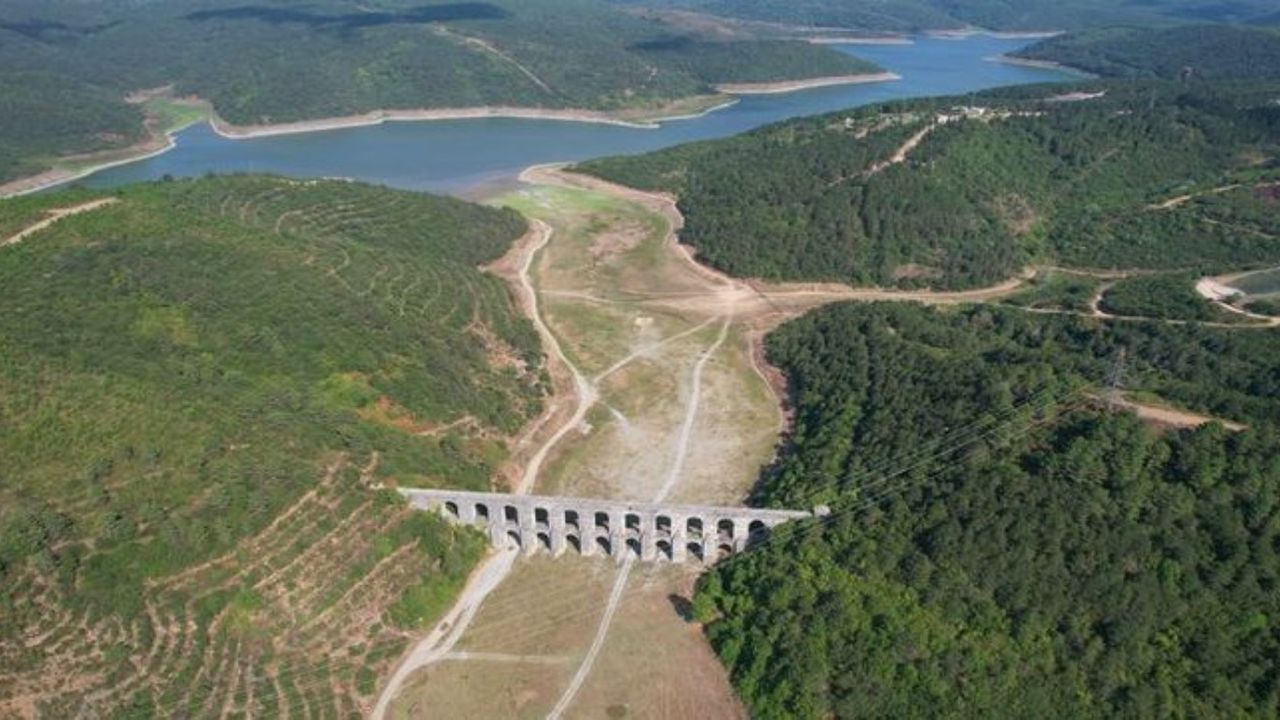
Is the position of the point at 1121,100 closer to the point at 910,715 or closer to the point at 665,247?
the point at 665,247

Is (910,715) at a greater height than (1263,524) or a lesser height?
lesser

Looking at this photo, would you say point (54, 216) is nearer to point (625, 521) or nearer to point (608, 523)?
point (608, 523)

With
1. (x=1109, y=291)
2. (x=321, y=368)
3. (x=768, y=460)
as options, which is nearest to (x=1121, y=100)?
(x=1109, y=291)

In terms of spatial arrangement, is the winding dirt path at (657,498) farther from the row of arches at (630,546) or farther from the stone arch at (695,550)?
the stone arch at (695,550)

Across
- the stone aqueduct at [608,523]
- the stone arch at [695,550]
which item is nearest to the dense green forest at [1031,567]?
the stone aqueduct at [608,523]

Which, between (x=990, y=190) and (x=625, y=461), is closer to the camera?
(x=625, y=461)

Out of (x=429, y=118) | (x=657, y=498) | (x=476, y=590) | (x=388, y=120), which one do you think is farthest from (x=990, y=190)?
(x=388, y=120)
